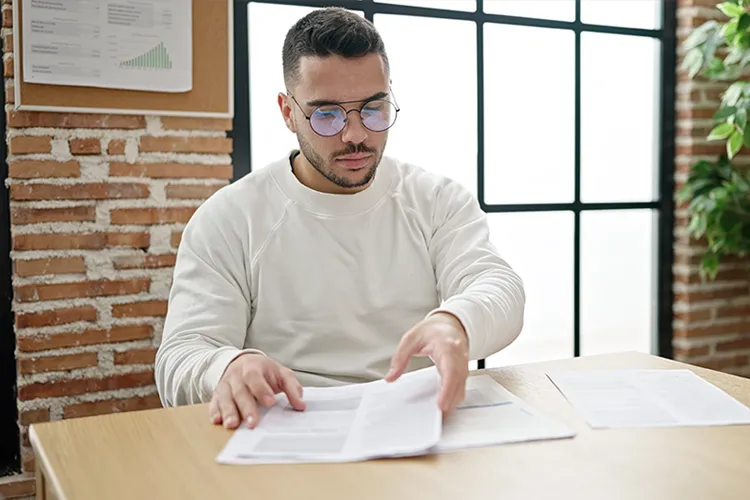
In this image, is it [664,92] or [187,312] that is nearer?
[187,312]

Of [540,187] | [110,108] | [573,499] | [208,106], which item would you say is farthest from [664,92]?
[573,499]

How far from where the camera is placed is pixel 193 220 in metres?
1.70

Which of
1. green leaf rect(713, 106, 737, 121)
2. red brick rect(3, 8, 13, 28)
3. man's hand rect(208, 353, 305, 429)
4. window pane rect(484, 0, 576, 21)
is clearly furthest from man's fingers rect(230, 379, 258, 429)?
green leaf rect(713, 106, 737, 121)

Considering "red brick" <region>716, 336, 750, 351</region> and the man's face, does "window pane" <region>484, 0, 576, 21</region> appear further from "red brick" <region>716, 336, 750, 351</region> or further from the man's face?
"red brick" <region>716, 336, 750, 351</region>

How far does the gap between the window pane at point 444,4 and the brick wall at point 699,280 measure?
3.21 ft

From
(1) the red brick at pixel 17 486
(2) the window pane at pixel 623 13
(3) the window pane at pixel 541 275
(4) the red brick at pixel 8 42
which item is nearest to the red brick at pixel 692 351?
(3) the window pane at pixel 541 275

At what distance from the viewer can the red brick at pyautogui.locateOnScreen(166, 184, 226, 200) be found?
2.26m

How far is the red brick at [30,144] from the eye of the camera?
A: 2059 millimetres

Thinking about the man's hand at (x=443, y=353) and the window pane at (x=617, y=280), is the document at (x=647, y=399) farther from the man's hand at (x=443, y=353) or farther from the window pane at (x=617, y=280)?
the window pane at (x=617, y=280)

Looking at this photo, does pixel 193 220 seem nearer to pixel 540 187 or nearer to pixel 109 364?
pixel 109 364

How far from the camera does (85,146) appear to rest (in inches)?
84.1

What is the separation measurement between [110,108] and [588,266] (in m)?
2.01

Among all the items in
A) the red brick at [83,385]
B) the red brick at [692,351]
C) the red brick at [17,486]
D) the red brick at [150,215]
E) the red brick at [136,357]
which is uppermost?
the red brick at [150,215]

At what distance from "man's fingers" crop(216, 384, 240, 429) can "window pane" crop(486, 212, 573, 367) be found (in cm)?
200
